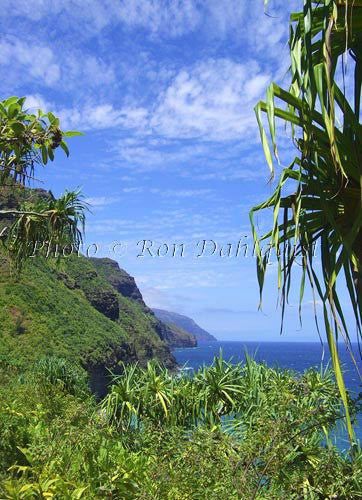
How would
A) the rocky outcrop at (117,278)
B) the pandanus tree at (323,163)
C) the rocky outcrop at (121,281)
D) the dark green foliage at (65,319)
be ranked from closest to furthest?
the pandanus tree at (323,163) < the dark green foliage at (65,319) < the rocky outcrop at (121,281) < the rocky outcrop at (117,278)

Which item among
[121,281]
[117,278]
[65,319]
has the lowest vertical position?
[65,319]

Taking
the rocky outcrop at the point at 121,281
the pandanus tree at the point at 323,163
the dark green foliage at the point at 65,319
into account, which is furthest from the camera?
the rocky outcrop at the point at 121,281

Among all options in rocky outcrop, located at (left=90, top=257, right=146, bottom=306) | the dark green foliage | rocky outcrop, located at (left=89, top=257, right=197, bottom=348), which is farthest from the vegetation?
rocky outcrop, located at (left=90, top=257, right=146, bottom=306)

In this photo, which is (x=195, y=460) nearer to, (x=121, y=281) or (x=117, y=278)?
(x=117, y=278)

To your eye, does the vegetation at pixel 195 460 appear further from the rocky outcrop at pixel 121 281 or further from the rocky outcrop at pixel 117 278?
the rocky outcrop at pixel 117 278

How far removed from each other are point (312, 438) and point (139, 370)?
176 inches

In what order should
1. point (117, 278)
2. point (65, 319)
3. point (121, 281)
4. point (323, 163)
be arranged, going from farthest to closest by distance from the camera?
point (121, 281)
point (117, 278)
point (65, 319)
point (323, 163)

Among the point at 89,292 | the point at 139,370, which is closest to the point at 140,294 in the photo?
the point at 89,292

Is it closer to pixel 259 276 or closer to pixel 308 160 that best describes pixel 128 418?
pixel 259 276

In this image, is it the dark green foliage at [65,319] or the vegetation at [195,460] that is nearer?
the vegetation at [195,460]

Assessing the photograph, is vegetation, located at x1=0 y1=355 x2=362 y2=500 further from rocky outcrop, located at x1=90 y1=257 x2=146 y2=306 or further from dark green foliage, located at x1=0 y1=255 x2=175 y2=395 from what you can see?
rocky outcrop, located at x1=90 y1=257 x2=146 y2=306

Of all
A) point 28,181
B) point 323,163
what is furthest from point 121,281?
point 323,163

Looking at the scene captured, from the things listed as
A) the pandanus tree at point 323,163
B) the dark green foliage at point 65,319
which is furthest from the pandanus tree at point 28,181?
the dark green foliage at point 65,319

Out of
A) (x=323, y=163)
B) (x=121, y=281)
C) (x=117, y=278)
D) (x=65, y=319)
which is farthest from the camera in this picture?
(x=121, y=281)
